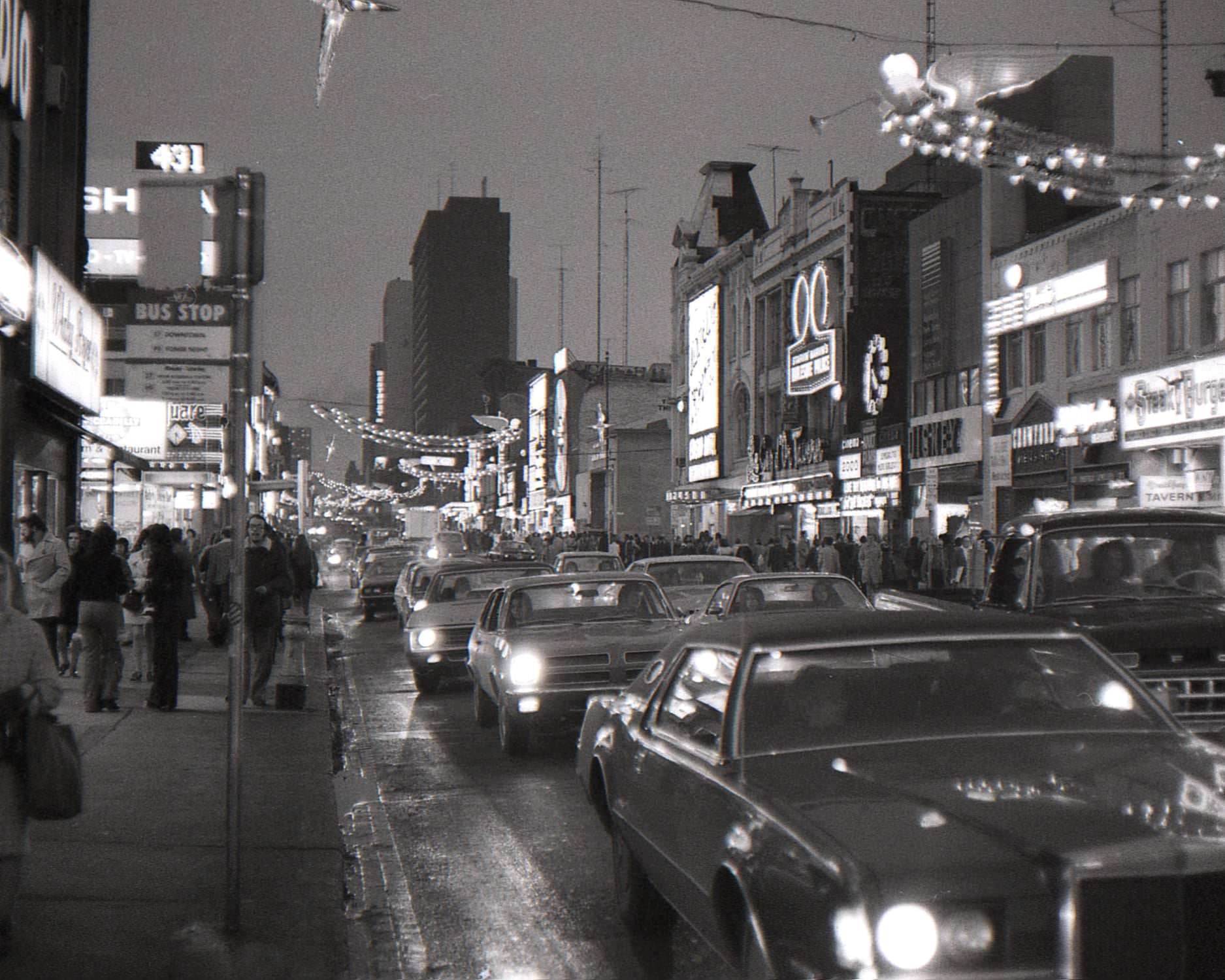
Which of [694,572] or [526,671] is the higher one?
[694,572]

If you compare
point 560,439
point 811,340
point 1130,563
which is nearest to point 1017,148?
point 1130,563

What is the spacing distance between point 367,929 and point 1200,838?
4.31 meters

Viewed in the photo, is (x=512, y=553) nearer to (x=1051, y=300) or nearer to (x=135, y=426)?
(x=135, y=426)

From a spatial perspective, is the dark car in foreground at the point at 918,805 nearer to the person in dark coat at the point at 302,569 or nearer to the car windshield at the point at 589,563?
the car windshield at the point at 589,563

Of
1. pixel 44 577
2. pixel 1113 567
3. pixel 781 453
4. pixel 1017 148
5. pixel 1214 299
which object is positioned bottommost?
pixel 44 577

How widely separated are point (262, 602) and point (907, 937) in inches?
484

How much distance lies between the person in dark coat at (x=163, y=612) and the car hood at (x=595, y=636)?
3.74 meters

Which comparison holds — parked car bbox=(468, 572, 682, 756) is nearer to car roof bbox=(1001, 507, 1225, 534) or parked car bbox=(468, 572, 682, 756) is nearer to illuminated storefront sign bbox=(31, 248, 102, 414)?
car roof bbox=(1001, 507, 1225, 534)

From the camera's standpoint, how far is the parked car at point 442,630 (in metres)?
17.8

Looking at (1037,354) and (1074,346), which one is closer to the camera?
(1074,346)

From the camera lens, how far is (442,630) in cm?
1786

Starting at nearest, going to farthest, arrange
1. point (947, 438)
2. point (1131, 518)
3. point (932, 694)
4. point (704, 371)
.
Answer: point (932, 694) < point (1131, 518) < point (947, 438) < point (704, 371)

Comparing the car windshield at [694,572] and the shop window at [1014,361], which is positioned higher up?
the shop window at [1014,361]

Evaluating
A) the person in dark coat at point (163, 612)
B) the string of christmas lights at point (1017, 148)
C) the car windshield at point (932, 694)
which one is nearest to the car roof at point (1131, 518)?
the car windshield at point (932, 694)
